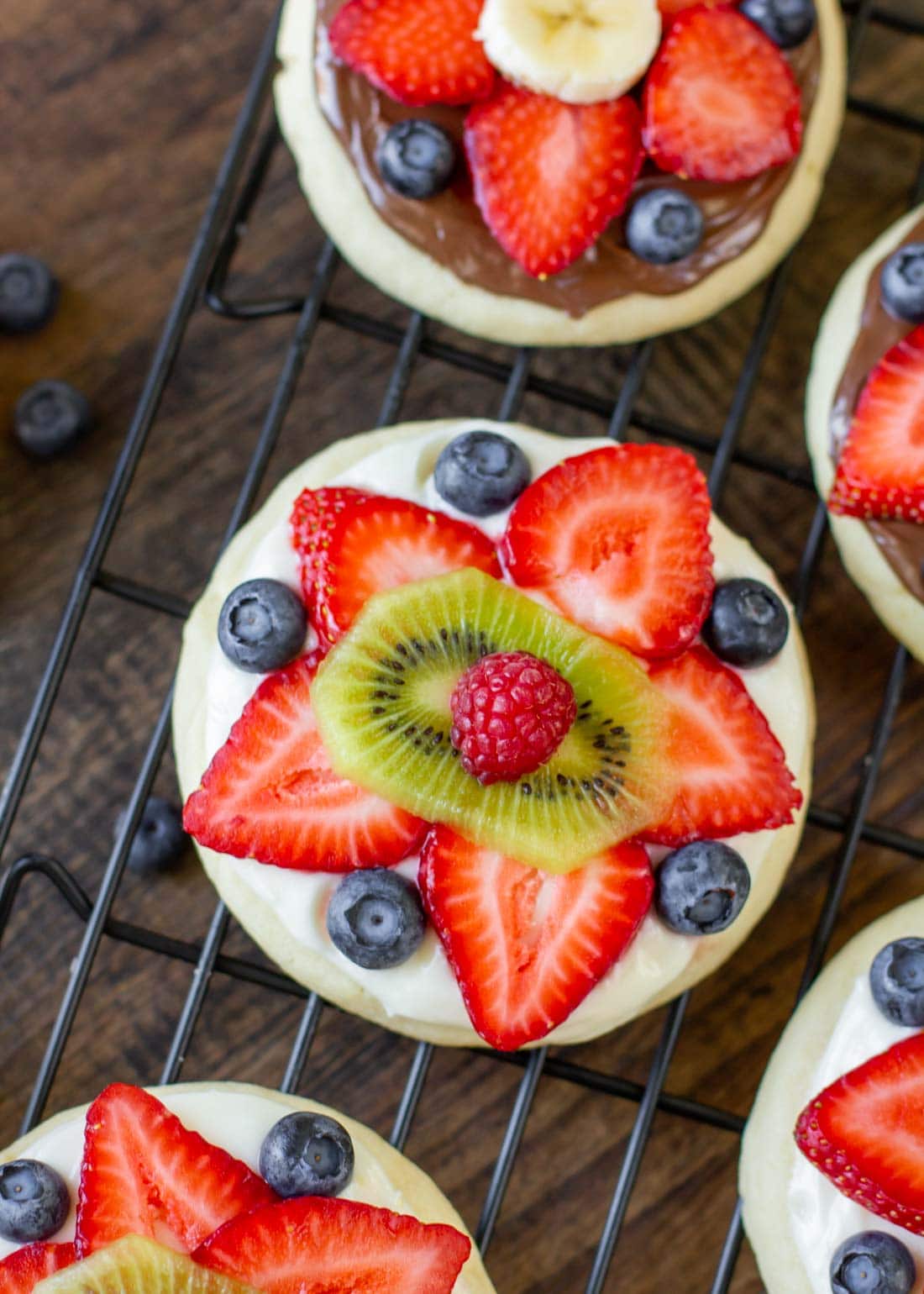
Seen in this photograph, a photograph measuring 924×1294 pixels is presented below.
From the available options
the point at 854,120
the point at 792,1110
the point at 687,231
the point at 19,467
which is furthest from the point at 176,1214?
the point at 854,120

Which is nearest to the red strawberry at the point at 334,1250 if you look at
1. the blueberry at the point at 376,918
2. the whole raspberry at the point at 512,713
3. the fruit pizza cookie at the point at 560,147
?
the blueberry at the point at 376,918

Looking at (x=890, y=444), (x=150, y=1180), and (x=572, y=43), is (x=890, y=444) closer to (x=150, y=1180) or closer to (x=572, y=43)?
(x=572, y=43)

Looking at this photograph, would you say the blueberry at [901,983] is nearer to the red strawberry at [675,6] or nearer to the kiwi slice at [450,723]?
the kiwi slice at [450,723]

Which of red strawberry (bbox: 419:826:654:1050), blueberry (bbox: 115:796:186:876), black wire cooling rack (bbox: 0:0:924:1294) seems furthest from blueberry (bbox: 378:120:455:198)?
blueberry (bbox: 115:796:186:876)

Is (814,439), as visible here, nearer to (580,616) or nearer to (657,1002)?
(580,616)

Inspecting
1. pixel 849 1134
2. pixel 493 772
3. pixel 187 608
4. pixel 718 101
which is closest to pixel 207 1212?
pixel 493 772
